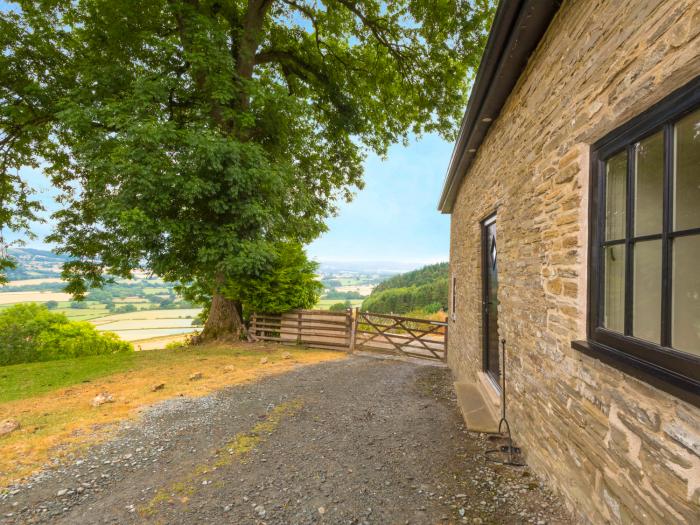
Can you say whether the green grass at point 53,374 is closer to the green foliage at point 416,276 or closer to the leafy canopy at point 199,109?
the leafy canopy at point 199,109

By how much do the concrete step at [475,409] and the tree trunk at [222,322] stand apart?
25.9ft

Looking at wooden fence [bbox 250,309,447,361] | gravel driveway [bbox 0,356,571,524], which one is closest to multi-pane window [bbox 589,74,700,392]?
gravel driveway [bbox 0,356,571,524]

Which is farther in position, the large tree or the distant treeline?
the distant treeline

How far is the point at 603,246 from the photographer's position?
2.08m

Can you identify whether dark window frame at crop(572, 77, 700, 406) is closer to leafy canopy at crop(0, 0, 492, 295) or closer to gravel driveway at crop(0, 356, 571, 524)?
gravel driveway at crop(0, 356, 571, 524)

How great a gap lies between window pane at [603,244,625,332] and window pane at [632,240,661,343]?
0.12 meters

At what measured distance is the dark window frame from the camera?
4.52ft

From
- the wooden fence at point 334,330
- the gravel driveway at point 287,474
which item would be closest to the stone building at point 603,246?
the gravel driveway at point 287,474

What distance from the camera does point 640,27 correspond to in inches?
67.1

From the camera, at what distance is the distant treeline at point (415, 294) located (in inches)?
787

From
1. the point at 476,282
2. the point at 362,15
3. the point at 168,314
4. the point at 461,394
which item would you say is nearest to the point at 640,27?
the point at 476,282

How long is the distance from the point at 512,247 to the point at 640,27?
2.25 meters

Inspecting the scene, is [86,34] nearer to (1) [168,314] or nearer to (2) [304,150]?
(2) [304,150]

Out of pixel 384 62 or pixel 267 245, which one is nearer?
pixel 267 245
